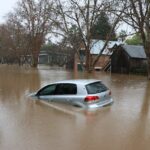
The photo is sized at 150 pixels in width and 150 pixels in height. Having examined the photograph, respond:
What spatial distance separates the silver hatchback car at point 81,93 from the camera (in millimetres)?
15370

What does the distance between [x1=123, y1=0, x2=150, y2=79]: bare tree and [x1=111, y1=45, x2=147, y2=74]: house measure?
15108 mm

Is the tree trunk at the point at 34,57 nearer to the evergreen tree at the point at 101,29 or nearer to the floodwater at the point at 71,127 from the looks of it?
the evergreen tree at the point at 101,29

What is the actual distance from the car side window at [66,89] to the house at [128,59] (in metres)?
39.0

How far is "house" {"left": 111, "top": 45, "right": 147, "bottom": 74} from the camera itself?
57059 mm

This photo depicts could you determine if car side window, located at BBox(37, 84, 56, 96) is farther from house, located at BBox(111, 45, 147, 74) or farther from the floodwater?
house, located at BBox(111, 45, 147, 74)

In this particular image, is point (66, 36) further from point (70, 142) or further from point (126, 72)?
point (70, 142)

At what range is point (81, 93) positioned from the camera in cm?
1558

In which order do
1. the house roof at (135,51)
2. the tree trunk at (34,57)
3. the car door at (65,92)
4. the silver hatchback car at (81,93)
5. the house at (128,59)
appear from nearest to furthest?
the silver hatchback car at (81,93) < the car door at (65,92) < the house at (128,59) < the house roof at (135,51) < the tree trunk at (34,57)

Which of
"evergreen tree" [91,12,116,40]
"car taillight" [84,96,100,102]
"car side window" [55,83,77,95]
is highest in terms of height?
"evergreen tree" [91,12,116,40]

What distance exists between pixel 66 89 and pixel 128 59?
42459 millimetres

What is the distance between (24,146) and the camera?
998 cm

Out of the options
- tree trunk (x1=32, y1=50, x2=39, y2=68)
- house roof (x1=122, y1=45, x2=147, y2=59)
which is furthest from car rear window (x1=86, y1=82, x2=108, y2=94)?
tree trunk (x1=32, y1=50, x2=39, y2=68)

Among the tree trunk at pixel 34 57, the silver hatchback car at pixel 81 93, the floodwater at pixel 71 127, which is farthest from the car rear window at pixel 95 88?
the tree trunk at pixel 34 57

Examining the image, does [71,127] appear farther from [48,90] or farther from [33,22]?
[33,22]
